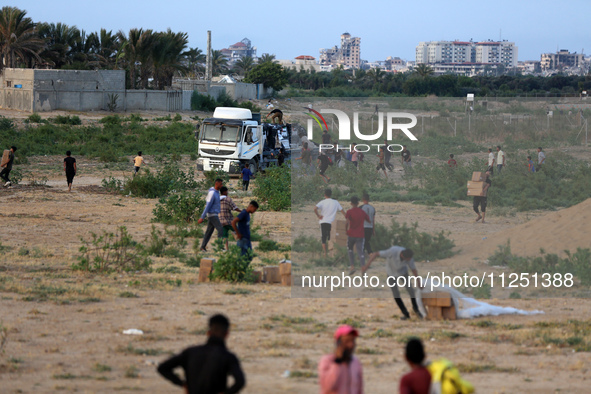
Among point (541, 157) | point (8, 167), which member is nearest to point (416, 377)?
point (541, 157)

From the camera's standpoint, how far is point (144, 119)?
177 feet

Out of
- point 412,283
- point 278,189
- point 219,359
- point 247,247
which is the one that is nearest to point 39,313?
point 247,247

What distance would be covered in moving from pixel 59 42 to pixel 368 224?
60.6 meters

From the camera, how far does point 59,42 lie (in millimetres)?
66938

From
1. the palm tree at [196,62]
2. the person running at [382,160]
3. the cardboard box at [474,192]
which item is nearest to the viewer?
the person running at [382,160]

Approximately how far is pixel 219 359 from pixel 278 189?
709 inches

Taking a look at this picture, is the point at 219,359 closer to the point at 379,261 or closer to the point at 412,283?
the point at 412,283

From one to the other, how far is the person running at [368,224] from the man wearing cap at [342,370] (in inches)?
291

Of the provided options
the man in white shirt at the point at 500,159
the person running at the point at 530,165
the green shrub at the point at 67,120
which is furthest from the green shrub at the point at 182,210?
the green shrub at the point at 67,120

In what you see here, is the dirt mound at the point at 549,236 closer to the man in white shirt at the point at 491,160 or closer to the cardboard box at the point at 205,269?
the man in white shirt at the point at 491,160

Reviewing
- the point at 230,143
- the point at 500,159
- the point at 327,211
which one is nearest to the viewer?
the point at 327,211

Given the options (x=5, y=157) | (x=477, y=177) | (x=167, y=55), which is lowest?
(x=5, y=157)

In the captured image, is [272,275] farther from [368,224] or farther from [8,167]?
[8,167]

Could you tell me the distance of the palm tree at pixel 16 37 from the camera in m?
56.0
